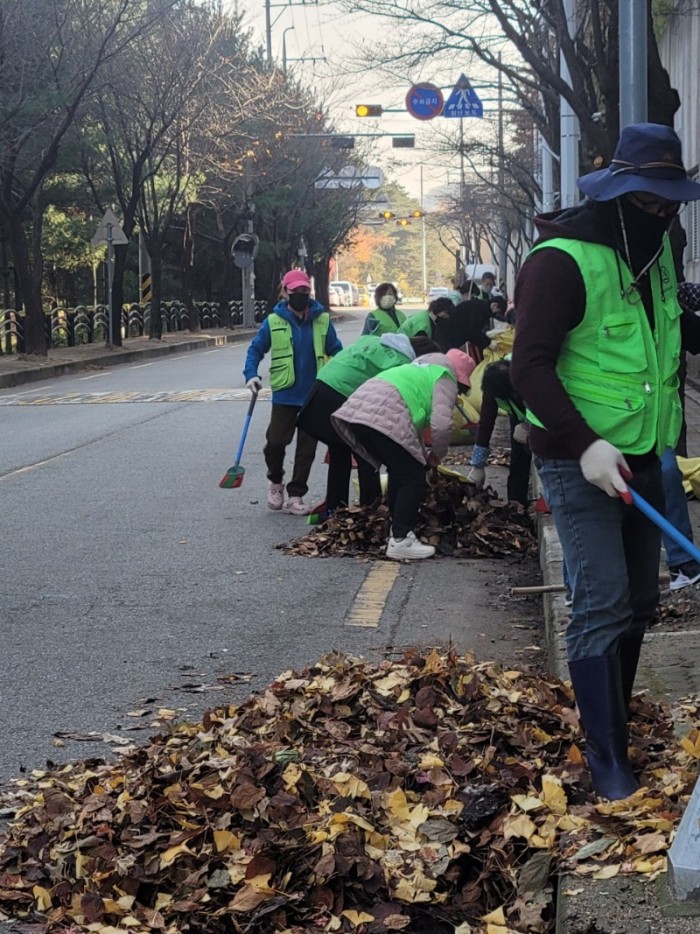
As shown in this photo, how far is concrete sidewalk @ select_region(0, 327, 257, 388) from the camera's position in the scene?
86.2ft

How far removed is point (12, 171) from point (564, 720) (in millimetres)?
25146

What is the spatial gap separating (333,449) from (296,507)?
103cm

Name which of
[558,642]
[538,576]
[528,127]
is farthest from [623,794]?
[528,127]

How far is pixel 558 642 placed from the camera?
18.1 ft

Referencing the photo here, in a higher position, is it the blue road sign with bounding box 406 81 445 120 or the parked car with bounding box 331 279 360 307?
the blue road sign with bounding box 406 81 445 120

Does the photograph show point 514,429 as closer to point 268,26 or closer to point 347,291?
point 268,26

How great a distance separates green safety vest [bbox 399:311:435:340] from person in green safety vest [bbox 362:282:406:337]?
15 centimetres

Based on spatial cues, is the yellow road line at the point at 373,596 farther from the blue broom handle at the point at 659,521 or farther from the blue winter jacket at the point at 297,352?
the blue broom handle at the point at 659,521

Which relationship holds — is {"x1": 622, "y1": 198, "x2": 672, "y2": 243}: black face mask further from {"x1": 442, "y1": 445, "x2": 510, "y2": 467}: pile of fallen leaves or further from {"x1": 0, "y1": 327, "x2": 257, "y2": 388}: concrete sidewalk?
{"x1": 0, "y1": 327, "x2": 257, "y2": 388}: concrete sidewalk

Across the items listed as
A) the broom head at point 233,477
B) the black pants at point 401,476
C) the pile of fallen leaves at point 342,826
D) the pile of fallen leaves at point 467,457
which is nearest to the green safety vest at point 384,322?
the pile of fallen leaves at point 467,457

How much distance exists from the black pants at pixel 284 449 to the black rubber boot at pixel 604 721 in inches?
259

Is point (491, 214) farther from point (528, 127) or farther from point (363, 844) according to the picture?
point (363, 844)

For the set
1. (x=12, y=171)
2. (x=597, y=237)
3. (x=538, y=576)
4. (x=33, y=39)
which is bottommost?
(x=538, y=576)

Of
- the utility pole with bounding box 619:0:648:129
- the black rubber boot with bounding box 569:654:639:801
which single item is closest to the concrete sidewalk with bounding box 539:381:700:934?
the black rubber boot with bounding box 569:654:639:801
